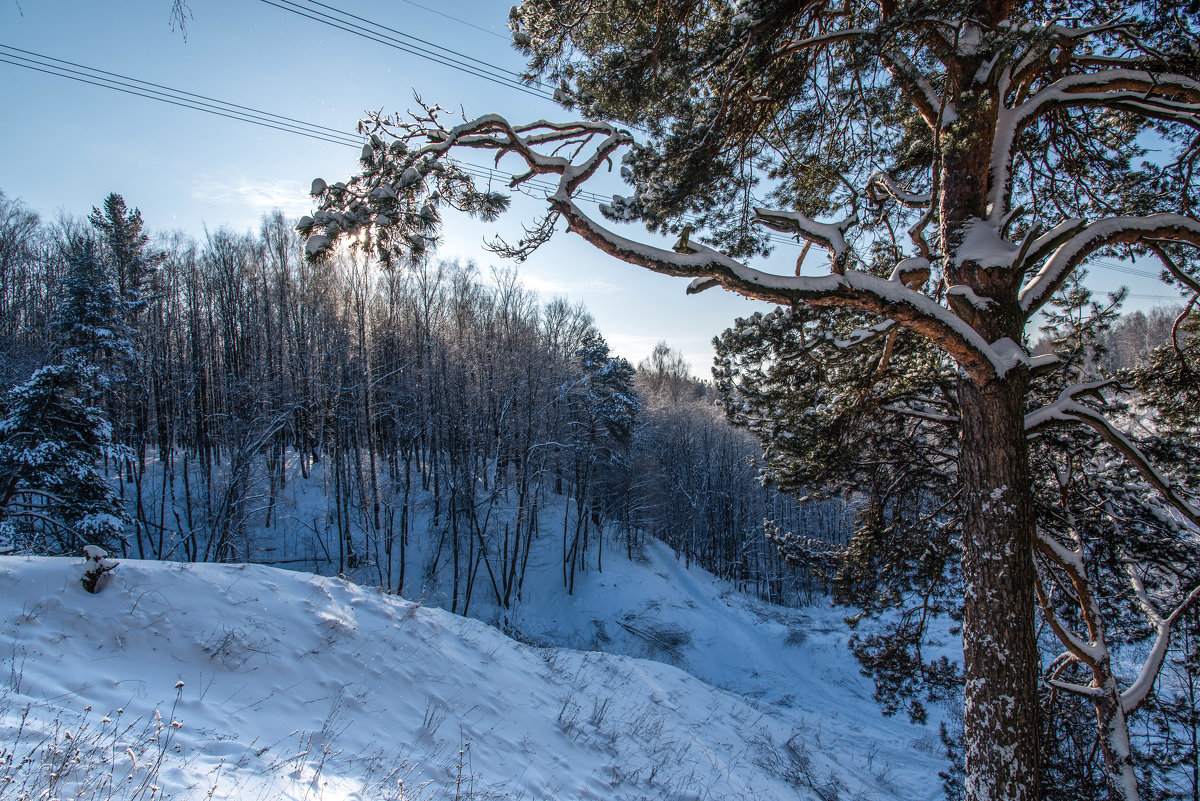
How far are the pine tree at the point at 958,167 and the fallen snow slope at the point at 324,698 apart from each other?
11.4ft

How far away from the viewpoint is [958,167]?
Result: 4375mm

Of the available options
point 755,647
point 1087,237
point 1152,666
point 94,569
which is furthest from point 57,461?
point 755,647

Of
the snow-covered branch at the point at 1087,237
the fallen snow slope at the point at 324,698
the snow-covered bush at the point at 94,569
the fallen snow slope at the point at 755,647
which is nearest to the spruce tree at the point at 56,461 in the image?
the snow-covered bush at the point at 94,569

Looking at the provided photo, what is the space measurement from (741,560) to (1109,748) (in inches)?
1301

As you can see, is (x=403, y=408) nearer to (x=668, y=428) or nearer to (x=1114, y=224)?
(x=668, y=428)

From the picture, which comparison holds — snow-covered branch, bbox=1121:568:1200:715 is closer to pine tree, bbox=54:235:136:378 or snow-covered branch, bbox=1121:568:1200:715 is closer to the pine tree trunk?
the pine tree trunk

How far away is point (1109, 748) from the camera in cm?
436

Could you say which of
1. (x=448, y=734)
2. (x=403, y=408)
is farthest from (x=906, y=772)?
(x=403, y=408)

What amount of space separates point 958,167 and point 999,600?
370 cm

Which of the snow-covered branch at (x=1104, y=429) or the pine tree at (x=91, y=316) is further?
the pine tree at (x=91, y=316)

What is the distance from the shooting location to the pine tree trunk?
350 centimetres

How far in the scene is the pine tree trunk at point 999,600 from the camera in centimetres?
350

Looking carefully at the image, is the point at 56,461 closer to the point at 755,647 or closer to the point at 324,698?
the point at 324,698

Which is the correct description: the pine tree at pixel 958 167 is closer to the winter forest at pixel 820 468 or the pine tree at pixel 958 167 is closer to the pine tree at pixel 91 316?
the winter forest at pixel 820 468
